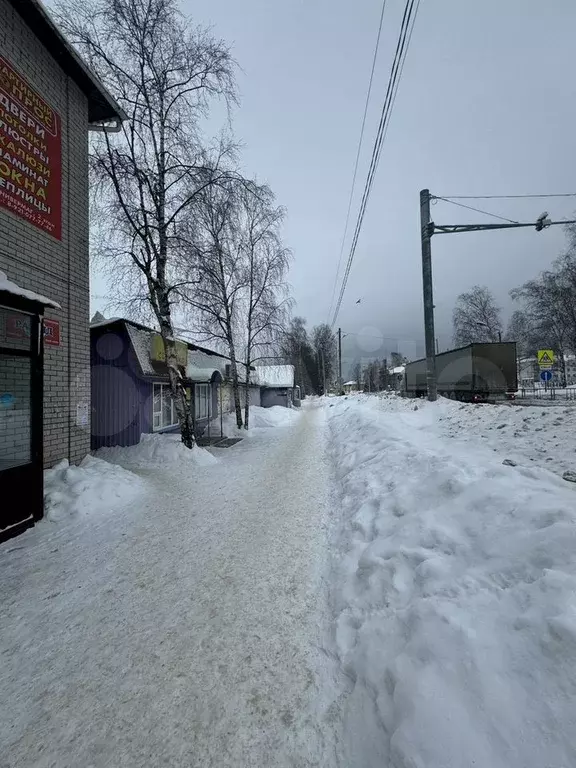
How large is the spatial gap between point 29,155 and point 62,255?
1587 mm

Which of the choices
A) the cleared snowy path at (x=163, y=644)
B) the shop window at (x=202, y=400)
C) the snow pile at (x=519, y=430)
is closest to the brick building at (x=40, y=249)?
the cleared snowy path at (x=163, y=644)

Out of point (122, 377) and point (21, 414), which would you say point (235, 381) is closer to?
point (122, 377)

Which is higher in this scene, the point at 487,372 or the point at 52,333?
the point at 52,333

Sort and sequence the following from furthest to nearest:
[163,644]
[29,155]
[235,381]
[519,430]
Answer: [235,381], [29,155], [519,430], [163,644]

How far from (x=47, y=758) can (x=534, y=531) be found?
3.23m

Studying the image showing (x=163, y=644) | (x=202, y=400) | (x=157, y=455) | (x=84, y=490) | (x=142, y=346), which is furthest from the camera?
(x=202, y=400)

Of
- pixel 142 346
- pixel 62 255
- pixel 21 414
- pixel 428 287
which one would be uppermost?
pixel 428 287

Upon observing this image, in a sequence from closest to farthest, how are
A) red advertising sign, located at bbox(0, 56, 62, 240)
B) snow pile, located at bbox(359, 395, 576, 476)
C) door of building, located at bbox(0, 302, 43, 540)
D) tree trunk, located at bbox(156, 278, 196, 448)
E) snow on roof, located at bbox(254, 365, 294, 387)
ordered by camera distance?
snow pile, located at bbox(359, 395, 576, 476)
door of building, located at bbox(0, 302, 43, 540)
red advertising sign, located at bbox(0, 56, 62, 240)
tree trunk, located at bbox(156, 278, 196, 448)
snow on roof, located at bbox(254, 365, 294, 387)

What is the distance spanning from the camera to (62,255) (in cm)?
655

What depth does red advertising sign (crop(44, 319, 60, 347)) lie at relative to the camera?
19.9 feet

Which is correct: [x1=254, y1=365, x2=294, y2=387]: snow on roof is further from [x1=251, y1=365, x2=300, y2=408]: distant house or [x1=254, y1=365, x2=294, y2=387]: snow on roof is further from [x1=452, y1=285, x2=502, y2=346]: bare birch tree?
[x1=452, y1=285, x2=502, y2=346]: bare birch tree

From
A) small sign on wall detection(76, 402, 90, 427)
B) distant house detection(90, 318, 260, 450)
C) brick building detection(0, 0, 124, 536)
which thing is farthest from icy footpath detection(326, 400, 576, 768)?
distant house detection(90, 318, 260, 450)

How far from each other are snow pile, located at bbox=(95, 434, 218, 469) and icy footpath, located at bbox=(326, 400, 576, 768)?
588 centimetres

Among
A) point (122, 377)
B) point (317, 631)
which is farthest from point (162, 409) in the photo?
point (317, 631)
